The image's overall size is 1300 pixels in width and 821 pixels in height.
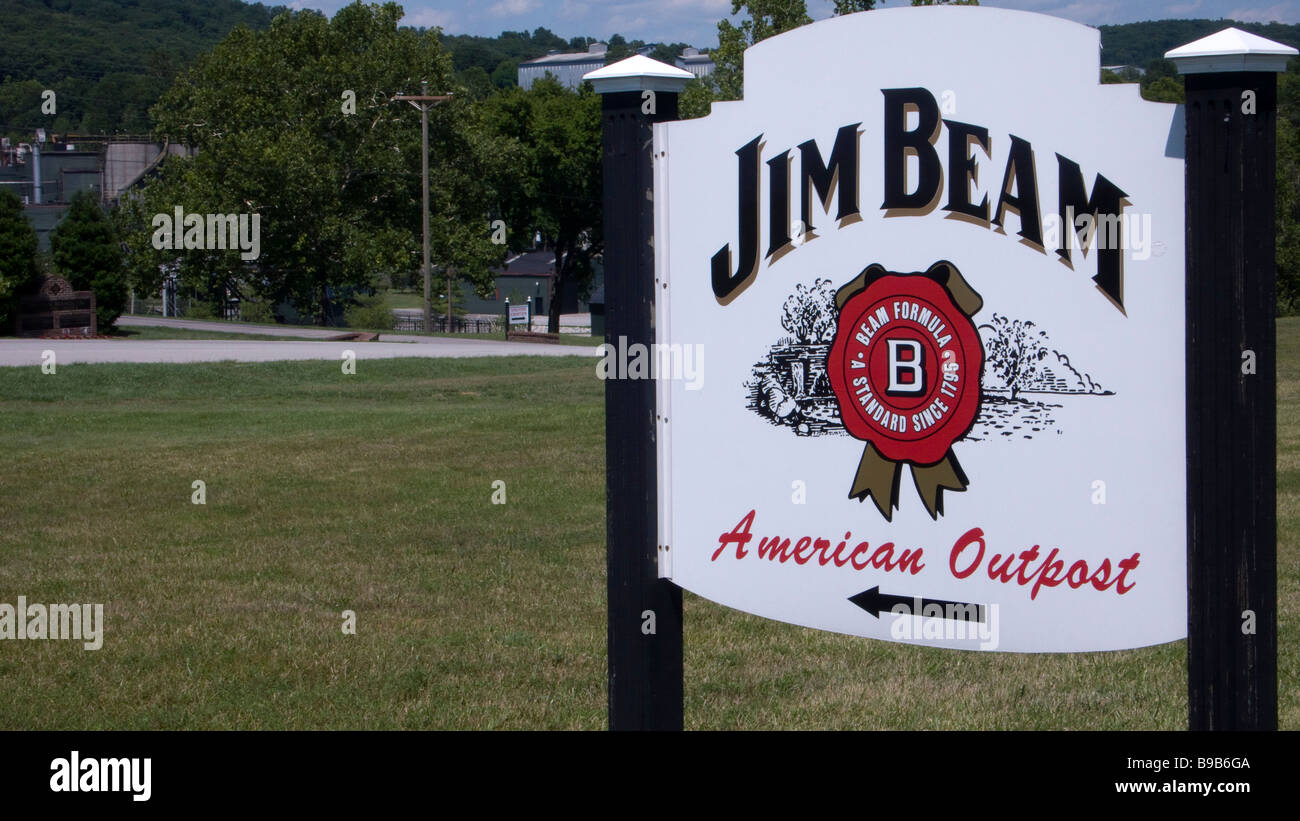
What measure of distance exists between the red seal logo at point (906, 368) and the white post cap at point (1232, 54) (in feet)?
2.89

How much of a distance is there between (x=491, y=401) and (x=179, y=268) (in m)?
37.2

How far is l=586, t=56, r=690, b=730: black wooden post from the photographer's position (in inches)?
168

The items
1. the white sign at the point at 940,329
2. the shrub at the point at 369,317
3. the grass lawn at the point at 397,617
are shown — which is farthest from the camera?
the shrub at the point at 369,317

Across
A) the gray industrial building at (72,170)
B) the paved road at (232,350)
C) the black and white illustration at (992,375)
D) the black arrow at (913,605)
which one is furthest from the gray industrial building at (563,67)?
the black arrow at (913,605)

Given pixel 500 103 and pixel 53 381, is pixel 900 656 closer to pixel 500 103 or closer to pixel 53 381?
pixel 53 381

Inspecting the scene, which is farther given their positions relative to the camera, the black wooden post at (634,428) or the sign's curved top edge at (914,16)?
the black wooden post at (634,428)

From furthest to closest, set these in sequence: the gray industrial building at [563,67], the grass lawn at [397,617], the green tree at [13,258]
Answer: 1. the gray industrial building at [563,67]
2. the green tree at [13,258]
3. the grass lawn at [397,617]

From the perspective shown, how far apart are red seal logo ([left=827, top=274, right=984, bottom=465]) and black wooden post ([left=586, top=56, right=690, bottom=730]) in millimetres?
708

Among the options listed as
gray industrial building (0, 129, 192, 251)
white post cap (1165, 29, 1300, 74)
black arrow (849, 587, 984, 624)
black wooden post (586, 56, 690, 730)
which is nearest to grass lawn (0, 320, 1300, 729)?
black wooden post (586, 56, 690, 730)

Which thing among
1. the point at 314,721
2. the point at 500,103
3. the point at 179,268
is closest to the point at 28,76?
the point at 500,103

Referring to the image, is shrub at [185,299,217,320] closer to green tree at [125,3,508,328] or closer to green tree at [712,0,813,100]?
green tree at [125,3,508,328]

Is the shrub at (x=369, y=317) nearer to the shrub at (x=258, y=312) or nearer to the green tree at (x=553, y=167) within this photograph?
the shrub at (x=258, y=312)

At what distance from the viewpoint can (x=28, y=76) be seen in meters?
114

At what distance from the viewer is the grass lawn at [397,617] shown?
585 cm
